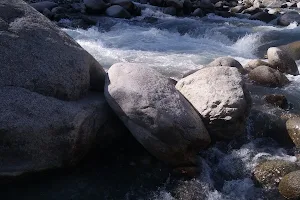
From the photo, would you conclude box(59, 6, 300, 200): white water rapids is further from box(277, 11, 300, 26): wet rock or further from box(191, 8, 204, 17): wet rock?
box(191, 8, 204, 17): wet rock

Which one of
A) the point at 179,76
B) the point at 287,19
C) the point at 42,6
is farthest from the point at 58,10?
the point at 287,19

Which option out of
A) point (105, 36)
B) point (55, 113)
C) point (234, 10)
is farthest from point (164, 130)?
point (234, 10)

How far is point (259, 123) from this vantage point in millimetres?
5805

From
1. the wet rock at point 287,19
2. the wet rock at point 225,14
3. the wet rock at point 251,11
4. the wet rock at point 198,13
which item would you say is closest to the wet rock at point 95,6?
the wet rock at point 198,13

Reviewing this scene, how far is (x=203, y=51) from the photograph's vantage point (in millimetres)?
10406

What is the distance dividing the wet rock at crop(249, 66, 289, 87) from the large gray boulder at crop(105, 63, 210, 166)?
339 cm

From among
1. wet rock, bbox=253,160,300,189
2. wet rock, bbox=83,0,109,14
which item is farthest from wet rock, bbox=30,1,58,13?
wet rock, bbox=253,160,300,189

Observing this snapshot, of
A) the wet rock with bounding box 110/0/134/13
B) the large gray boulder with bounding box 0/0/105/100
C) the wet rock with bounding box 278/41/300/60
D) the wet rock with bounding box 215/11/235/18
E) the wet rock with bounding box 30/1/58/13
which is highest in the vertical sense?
the large gray boulder with bounding box 0/0/105/100

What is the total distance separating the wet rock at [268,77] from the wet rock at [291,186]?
3545 millimetres

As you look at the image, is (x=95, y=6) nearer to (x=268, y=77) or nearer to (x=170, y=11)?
(x=170, y=11)

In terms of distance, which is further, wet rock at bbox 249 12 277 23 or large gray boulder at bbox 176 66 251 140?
wet rock at bbox 249 12 277 23

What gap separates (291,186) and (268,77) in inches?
151

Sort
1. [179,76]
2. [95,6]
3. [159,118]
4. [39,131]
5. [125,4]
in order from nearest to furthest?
[39,131] < [159,118] < [179,76] < [95,6] < [125,4]

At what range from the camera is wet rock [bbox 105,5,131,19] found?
48.8 ft
